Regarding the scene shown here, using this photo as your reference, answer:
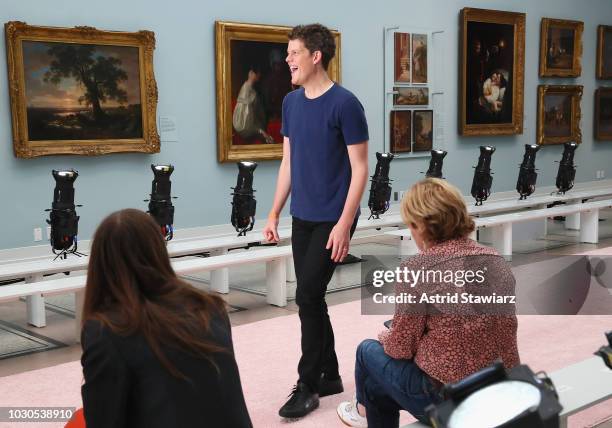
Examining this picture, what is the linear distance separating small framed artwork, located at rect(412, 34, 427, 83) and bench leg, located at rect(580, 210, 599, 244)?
12.4ft

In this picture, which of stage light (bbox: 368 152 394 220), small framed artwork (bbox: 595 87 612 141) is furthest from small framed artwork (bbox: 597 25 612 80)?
stage light (bbox: 368 152 394 220)

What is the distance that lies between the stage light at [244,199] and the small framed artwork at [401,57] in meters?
5.45

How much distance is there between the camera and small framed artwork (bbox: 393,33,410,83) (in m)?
12.7

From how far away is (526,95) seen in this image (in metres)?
14.9

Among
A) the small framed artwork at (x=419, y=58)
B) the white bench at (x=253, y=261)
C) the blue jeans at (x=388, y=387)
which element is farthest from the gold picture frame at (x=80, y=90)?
the blue jeans at (x=388, y=387)

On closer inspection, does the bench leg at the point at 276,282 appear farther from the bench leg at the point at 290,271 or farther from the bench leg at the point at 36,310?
the bench leg at the point at 36,310

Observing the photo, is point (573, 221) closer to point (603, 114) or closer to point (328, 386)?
point (603, 114)

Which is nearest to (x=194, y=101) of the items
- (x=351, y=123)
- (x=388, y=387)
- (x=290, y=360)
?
(x=290, y=360)

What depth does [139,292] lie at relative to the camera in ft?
6.72

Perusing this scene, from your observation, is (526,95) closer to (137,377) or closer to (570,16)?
(570,16)

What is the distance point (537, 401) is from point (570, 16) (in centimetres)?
1587

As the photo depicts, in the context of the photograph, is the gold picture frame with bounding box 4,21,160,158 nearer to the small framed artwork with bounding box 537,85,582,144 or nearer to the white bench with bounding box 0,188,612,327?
the white bench with bounding box 0,188,612,327

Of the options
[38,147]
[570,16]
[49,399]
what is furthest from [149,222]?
[570,16]

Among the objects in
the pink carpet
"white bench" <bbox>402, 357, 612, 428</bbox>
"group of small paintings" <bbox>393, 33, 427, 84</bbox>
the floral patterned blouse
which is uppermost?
"group of small paintings" <bbox>393, 33, 427, 84</bbox>
